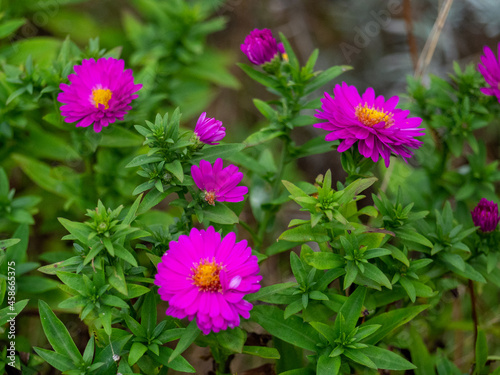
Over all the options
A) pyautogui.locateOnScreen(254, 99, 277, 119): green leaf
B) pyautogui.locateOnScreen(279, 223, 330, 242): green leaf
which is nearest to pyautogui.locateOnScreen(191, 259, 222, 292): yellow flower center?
pyautogui.locateOnScreen(279, 223, 330, 242): green leaf

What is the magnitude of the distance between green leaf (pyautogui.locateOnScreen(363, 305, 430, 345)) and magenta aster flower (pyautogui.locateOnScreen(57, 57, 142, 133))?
854 mm

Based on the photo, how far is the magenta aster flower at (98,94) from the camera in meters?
1.24

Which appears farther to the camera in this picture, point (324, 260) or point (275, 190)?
point (275, 190)

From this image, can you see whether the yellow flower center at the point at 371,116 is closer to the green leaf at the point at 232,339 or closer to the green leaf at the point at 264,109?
the green leaf at the point at 264,109

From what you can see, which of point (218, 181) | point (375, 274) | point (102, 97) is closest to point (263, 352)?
point (375, 274)

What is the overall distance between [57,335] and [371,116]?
3.05 ft

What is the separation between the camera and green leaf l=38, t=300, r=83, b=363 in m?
1.13

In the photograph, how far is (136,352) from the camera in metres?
1.08

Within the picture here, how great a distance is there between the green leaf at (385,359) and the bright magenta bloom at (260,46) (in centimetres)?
82

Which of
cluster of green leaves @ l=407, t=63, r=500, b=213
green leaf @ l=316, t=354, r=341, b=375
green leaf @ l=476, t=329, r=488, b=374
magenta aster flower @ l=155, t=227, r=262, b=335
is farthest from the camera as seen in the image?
cluster of green leaves @ l=407, t=63, r=500, b=213

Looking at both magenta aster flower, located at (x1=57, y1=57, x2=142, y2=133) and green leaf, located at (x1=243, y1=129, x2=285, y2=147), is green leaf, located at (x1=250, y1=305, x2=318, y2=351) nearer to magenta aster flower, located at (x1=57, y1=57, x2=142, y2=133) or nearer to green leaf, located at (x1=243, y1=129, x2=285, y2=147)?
green leaf, located at (x1=243, y1=129, x2=285, y2=147)

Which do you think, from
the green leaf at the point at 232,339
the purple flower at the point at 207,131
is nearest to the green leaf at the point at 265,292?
the green leaf at the point at 232,339

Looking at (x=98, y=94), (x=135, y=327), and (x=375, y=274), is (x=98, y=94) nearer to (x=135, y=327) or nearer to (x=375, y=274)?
(x=135, y=327)

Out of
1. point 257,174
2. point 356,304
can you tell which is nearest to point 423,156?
point 257,174
